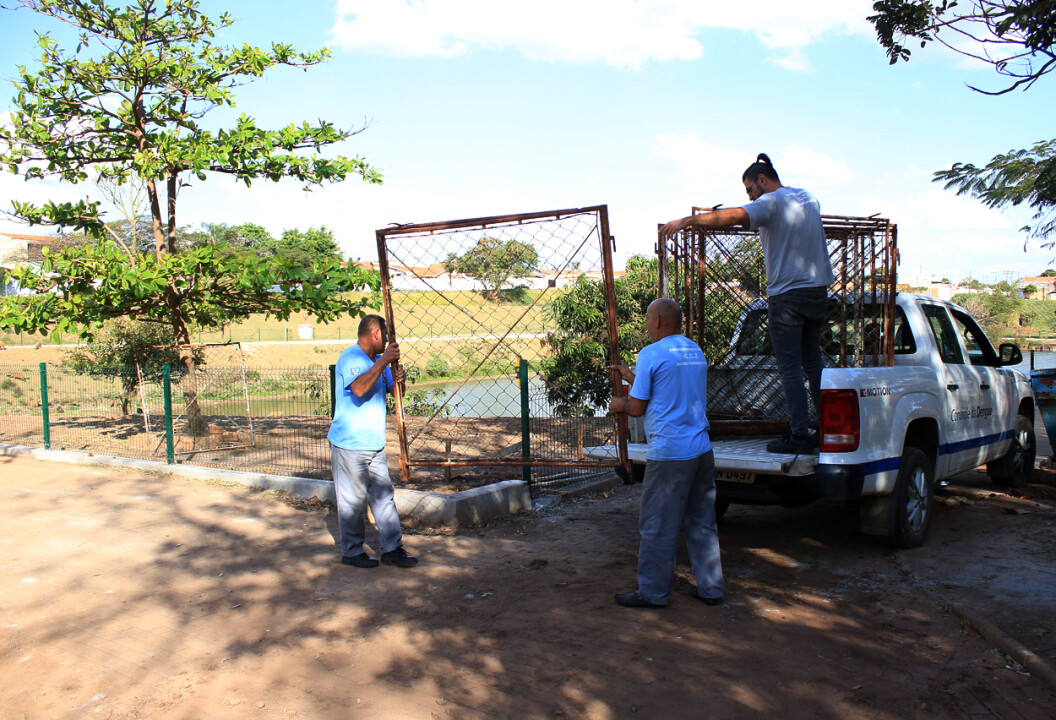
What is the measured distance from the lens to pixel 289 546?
609 cm

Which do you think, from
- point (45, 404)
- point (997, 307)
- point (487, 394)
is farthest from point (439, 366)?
point (997, 307)

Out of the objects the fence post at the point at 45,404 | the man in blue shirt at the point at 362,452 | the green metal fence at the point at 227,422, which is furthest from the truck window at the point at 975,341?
the fence post at the point at 45,404

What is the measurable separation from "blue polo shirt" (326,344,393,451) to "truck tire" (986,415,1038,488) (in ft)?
19.7

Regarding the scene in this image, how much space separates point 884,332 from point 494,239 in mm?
3164

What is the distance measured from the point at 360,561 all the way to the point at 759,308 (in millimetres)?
3845

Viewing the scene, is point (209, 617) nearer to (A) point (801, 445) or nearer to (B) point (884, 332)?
(A) point (801, 445)

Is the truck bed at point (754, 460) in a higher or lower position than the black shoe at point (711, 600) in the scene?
higher

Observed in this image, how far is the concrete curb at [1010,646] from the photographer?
11.0ft

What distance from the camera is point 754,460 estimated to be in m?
4.91

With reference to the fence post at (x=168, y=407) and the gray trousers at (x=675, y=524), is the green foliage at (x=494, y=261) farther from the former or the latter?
the fence post at (x=168, y=407)

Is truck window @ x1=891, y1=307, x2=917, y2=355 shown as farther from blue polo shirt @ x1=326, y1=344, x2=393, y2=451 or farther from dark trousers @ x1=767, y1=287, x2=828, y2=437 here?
blue polo shirt @ x1=326, y1=344, x2=393, y2=451

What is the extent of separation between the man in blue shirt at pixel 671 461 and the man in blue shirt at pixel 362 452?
1.82 m

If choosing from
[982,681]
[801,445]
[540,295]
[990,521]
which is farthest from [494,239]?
[990,521]

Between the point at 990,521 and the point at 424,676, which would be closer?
the point at 424,676
